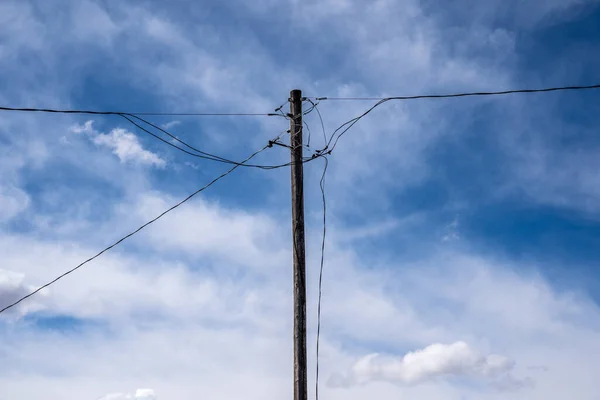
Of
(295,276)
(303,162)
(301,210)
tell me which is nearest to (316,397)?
(295,276)

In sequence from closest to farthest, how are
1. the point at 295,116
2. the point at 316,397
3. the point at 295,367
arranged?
the point at 295,367, the point at 316,397, the point at 295,116

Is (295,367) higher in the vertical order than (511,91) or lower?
lower

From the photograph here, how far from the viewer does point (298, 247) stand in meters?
10.2

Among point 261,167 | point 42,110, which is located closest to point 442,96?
point 261,167

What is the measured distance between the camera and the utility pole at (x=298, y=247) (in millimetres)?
9398

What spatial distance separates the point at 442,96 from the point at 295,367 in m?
6.32

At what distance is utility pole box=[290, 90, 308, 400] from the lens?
370 inches

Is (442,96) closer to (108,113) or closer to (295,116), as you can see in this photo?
(295,116)

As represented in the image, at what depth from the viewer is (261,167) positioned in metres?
12.2

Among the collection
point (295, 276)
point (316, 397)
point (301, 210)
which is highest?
point (301, 210)

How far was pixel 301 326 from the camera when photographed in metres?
9.70

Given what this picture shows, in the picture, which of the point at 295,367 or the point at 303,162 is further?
the point at 303,162

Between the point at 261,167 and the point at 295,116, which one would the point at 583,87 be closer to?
the point at 295,116

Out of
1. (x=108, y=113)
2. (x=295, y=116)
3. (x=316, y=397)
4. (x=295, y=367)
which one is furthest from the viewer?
(x=108, y=113)
